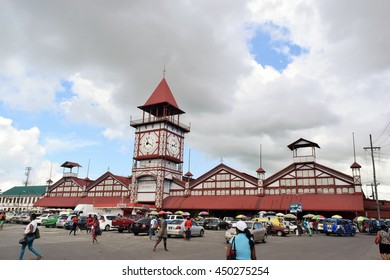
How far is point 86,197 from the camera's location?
62219mm

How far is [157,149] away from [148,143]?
2613 mm

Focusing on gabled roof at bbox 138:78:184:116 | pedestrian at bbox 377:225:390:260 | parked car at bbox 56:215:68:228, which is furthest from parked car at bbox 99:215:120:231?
gabled roof at bbox 138:78:184:116

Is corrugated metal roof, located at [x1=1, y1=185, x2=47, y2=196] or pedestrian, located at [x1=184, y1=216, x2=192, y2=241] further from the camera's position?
corrugated metal roof, located at [x1=1, y1=185, x2=47, y2=196]

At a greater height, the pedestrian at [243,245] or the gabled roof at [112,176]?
the gabled roof at [112,176]

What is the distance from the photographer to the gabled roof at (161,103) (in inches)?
2259

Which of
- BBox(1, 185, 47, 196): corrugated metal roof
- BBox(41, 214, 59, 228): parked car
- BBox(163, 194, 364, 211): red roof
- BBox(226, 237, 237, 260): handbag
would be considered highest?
BBox(1, 185, 47, 196): corrugated metal roof

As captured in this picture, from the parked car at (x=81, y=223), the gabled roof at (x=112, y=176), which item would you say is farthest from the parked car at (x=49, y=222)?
the gabled roof at (x=112, y=176)

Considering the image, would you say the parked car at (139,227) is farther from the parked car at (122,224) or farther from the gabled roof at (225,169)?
the gabled roof at (225,169)

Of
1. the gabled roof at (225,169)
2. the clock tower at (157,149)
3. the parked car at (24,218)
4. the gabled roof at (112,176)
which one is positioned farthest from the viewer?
the gabled roof at (112,176)

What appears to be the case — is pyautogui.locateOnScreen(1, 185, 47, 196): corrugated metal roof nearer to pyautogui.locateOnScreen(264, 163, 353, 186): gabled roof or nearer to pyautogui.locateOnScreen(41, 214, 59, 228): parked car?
pyautogui.locateOnScreen(41, 214, 59, 228): parked car

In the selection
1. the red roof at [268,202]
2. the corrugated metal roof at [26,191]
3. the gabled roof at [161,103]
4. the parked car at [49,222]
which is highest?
the gabled roof at [161,103]

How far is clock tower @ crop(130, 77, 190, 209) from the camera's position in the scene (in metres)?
54.2

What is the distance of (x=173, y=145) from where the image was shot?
57.3 m

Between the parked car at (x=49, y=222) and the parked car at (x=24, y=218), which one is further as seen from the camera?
the parked car at (x=24, y=218)
